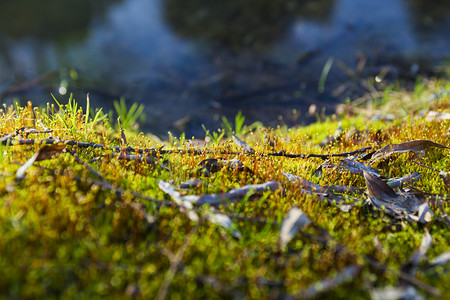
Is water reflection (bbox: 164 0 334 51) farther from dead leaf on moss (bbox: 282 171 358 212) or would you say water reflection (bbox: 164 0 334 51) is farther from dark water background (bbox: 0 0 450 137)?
dead leaf on moss (bbox: 282 171 358 212)

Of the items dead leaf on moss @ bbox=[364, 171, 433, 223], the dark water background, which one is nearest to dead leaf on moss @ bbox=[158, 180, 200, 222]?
dead leaf on moss @ bbox=[364, 171, 433, 223]

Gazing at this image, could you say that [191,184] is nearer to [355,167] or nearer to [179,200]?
[179,200]

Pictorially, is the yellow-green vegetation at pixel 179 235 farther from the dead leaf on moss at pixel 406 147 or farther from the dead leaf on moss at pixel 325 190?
the dead leaf on moss at pixel 406 147

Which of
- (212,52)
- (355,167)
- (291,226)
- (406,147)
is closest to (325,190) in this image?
(355,167)

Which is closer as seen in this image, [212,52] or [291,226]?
[291,226]

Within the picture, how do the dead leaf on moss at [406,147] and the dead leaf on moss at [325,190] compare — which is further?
the dead leaf on moss at [406,147]

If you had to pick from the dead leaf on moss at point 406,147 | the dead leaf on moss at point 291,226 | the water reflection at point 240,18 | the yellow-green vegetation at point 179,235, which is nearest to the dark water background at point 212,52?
the water reflection at point 240,18

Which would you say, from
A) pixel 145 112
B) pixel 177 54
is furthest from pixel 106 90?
pixel 177 54
